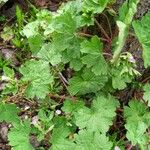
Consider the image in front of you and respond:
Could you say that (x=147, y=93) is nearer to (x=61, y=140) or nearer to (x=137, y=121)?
(x=137, y=121)

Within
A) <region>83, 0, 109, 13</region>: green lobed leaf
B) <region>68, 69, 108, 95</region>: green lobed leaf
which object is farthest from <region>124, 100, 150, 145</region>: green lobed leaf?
<region>83, 0, 109, 13</region>: green lobed leaf

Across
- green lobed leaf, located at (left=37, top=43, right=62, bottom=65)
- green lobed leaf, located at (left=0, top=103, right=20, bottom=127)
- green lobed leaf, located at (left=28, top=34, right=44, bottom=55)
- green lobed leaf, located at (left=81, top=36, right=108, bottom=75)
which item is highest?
green lobed leaf, located at (left=28, top=34, right=44, bottom=55)

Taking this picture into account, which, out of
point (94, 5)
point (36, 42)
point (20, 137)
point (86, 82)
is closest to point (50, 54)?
point (36, 42)

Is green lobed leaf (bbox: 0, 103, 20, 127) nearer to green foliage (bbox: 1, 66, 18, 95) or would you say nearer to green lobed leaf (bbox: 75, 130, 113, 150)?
green foliage (bbox: 1, 66, 18, 95)

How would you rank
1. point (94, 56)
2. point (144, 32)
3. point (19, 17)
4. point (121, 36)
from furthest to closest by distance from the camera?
1. point (19, 17)
2. point (94, 56)
3. point (144, 32)
4. point (121, 36)

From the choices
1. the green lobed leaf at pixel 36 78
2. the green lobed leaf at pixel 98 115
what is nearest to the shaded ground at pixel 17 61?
the green lobed leaf at pixel 98 115

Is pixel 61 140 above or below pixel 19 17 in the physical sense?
below
